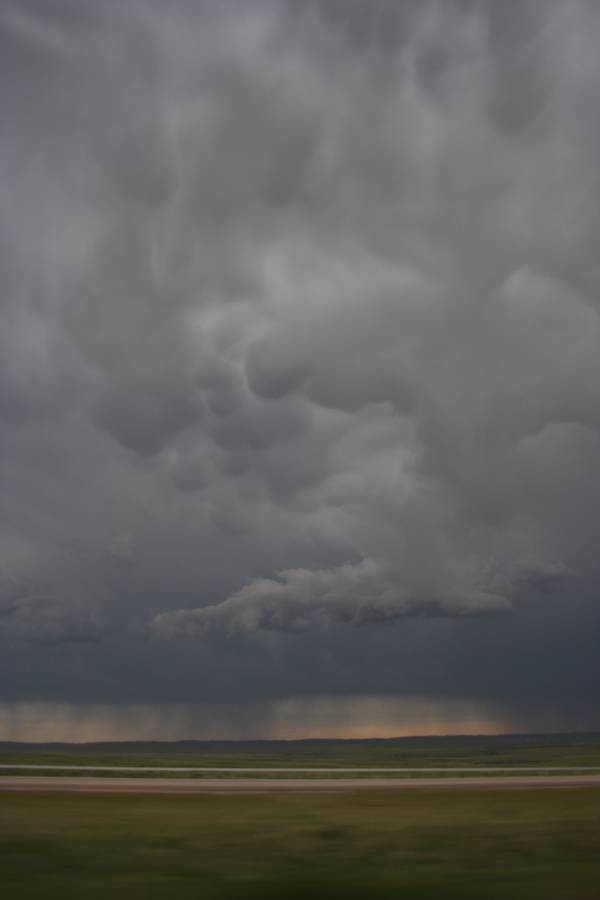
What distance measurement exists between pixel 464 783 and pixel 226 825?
29.2 meters

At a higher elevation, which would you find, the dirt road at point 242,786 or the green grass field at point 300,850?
the dirt road at point 242,786

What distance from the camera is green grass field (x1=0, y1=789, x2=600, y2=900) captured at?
53.8 feet

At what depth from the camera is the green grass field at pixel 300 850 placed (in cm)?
1641

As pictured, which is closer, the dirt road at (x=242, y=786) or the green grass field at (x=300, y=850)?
the green grass field at (x=300, y=850)

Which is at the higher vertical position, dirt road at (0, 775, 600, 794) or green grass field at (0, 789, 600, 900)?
dirt road at (0, 775, 600, 794)

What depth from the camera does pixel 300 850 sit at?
22141mm

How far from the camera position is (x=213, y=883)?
56.2 feet

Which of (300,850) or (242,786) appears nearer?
(300,850)

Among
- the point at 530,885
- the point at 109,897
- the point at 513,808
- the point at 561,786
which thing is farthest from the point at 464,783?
the point at 109,897

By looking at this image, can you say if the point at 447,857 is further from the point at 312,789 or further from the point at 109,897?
the point at 312,789

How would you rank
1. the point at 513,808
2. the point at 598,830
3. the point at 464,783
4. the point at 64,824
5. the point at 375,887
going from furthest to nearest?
the point at 464,783
the point at 513,808
the point at 64,824
the point at 598,830
the point at 375,887

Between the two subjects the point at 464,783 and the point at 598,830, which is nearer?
the point at 598,830

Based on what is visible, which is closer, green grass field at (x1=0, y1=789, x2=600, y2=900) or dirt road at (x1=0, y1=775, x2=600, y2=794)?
green grass field at (x1=0, y1=789, x2=600, y2=900)

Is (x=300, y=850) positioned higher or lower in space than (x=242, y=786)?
lower
